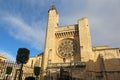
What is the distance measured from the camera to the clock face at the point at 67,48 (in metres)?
26.3

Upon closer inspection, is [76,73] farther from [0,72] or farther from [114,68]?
[0,72]

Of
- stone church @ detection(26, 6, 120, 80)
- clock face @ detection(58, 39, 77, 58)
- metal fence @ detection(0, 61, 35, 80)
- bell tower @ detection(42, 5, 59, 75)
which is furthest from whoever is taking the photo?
metal fence @ detection(0, 61, 35, 80)

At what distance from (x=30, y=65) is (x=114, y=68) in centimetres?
2149

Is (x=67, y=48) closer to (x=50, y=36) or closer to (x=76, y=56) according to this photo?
(x=76, y=56)

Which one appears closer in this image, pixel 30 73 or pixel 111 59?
pixel 111 59

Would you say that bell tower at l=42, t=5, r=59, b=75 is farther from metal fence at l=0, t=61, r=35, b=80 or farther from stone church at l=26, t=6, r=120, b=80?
metal fence at l=0, t=61, r=35, b=80

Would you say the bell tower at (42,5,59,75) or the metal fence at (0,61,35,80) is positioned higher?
the bell tower at (42,5,59,75)

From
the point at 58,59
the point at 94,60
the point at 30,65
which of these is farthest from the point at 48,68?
the point at 30,65

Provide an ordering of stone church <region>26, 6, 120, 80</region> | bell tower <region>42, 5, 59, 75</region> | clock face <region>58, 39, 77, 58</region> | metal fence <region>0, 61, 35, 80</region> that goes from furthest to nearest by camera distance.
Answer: metal fence <region>0, 61, 35, 80</region>, clock face <region>58, 39, 77, 58</region>, bell tower <region>42, 5, 59, 75</region>, stone church <region>26, 6, 120, 80</region>

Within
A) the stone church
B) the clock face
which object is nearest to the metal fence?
the stone church

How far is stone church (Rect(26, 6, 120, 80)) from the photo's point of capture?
22.4 metres

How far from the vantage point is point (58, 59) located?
2650 cm

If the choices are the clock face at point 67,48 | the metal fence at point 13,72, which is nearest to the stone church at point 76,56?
the clock face at point 67,48

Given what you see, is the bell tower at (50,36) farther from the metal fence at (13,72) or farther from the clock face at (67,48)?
the metal fence at (13,72)
